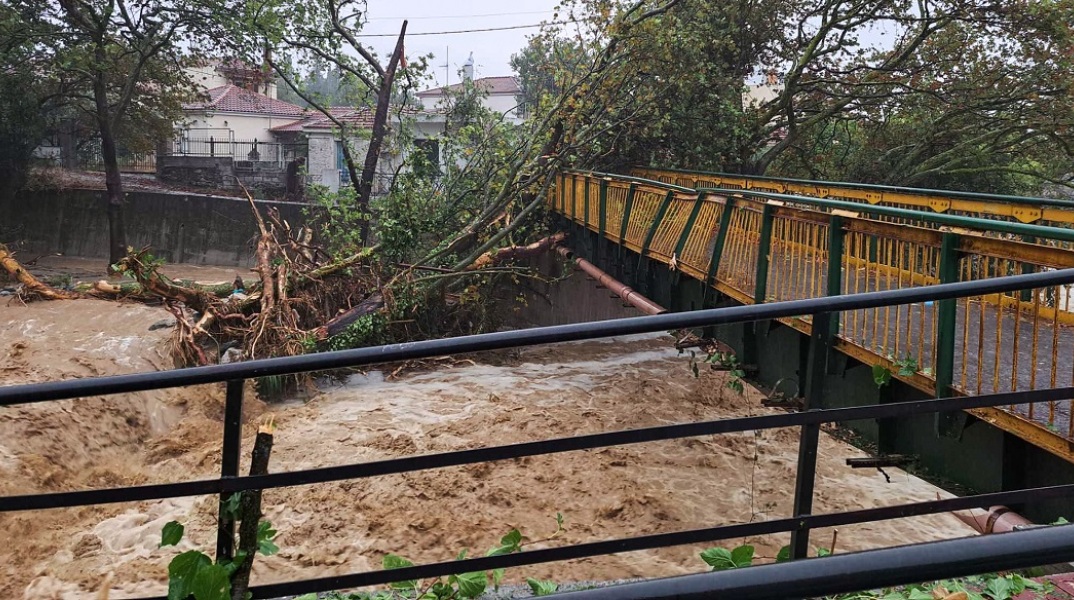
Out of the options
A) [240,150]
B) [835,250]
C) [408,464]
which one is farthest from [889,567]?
[240,150]

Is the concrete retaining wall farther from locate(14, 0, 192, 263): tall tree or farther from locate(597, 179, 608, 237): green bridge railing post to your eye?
locate(597, 179, 608, 237): green bridge railing post

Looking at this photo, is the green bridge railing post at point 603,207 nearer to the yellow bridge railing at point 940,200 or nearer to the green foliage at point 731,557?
the yellow bridge railing at point 940,200

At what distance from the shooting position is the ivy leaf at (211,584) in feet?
7.20

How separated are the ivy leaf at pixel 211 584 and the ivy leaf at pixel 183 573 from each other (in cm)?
1

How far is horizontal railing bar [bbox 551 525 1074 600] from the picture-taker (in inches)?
36.5

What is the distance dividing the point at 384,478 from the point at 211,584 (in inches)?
311

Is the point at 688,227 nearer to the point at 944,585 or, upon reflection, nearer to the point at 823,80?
the point at 944,585

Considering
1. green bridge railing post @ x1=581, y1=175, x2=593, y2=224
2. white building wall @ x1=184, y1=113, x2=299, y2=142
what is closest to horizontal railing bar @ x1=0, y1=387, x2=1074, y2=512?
green bridge railing post @ x1=581, y1=175, x2=593, y2=224

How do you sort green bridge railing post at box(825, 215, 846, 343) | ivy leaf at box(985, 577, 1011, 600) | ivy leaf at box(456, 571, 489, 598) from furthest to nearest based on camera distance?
1. green bridge railing post at box(825, 215, 846, 343)
2. ivy leaf at box(456, 571, 489, 598)
3. ivy leaf at box(985, 577, 1011, 600)

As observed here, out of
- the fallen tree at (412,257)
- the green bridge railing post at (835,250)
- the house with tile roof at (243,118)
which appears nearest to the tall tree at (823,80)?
the fallen tree at (412,257)

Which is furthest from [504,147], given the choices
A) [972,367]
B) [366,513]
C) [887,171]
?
[972,367]

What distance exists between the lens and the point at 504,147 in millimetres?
18109

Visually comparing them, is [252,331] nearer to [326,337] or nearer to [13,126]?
[326,337]

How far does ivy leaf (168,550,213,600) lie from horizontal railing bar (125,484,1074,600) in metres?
0.17
